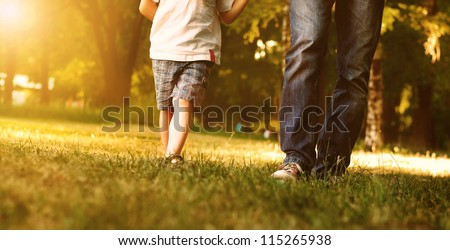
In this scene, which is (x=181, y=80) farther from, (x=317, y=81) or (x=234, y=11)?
(x=317, y=81)

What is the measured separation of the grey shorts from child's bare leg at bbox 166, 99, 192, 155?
0.22ft

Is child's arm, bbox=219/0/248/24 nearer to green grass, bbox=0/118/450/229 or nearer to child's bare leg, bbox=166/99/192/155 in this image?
child's bare leg, bbox=166/99/192/155

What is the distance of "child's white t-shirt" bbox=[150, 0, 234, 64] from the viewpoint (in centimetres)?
547

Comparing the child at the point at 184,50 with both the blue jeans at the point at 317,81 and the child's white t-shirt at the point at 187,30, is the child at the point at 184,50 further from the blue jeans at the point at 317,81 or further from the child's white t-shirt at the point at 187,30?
the blue jeans at the point at 317,81

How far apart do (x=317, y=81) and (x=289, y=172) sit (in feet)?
2.47

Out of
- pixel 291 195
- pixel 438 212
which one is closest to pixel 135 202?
pixel 291 195

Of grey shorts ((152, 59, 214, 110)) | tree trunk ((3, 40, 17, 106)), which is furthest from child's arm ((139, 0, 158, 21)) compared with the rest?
tree trunk ((3, 40, 17, 106))

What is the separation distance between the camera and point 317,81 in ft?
14.8

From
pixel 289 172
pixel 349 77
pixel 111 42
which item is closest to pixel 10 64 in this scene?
pixel 111 42

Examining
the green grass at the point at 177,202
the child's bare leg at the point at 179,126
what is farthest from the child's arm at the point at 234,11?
the green grass at the point at 177,202

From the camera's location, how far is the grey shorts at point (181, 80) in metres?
5.46

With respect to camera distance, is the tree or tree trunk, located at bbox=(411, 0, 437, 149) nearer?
the tree
